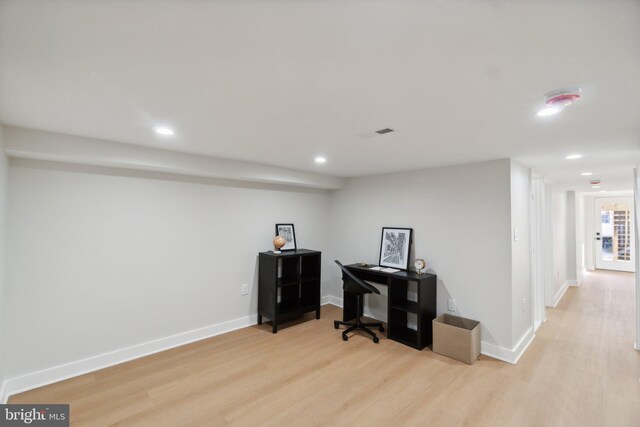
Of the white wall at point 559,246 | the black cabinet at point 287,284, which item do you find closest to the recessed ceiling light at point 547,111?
the black cabinet at point 287,284

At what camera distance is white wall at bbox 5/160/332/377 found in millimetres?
2455

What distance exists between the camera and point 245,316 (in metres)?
3.88

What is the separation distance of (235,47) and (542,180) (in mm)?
4688

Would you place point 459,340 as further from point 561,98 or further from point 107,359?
point 107,359

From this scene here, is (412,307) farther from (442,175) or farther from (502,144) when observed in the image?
(502,144)

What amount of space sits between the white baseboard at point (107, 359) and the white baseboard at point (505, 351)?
2.90 meters

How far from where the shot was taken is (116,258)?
2.88 metres

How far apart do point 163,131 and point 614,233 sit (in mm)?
10660

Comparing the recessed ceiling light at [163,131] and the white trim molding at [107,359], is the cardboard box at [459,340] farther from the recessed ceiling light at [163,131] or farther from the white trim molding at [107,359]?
the recessed ceiling light at [163,131]

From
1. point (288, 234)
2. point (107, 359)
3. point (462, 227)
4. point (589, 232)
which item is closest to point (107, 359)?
point (107, 359)

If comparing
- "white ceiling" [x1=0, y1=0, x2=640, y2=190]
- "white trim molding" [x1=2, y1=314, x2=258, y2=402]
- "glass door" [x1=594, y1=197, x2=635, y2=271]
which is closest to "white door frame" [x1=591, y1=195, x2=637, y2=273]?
"glass door" [x1=594, y1=197, x2=635, y2=271]

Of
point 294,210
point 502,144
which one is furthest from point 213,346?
point 502,144

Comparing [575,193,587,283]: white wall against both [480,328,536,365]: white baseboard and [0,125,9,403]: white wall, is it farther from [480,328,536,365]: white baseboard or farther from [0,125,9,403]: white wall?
[0,125,9,403]: white wall

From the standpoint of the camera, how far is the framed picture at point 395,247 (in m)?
3.84
